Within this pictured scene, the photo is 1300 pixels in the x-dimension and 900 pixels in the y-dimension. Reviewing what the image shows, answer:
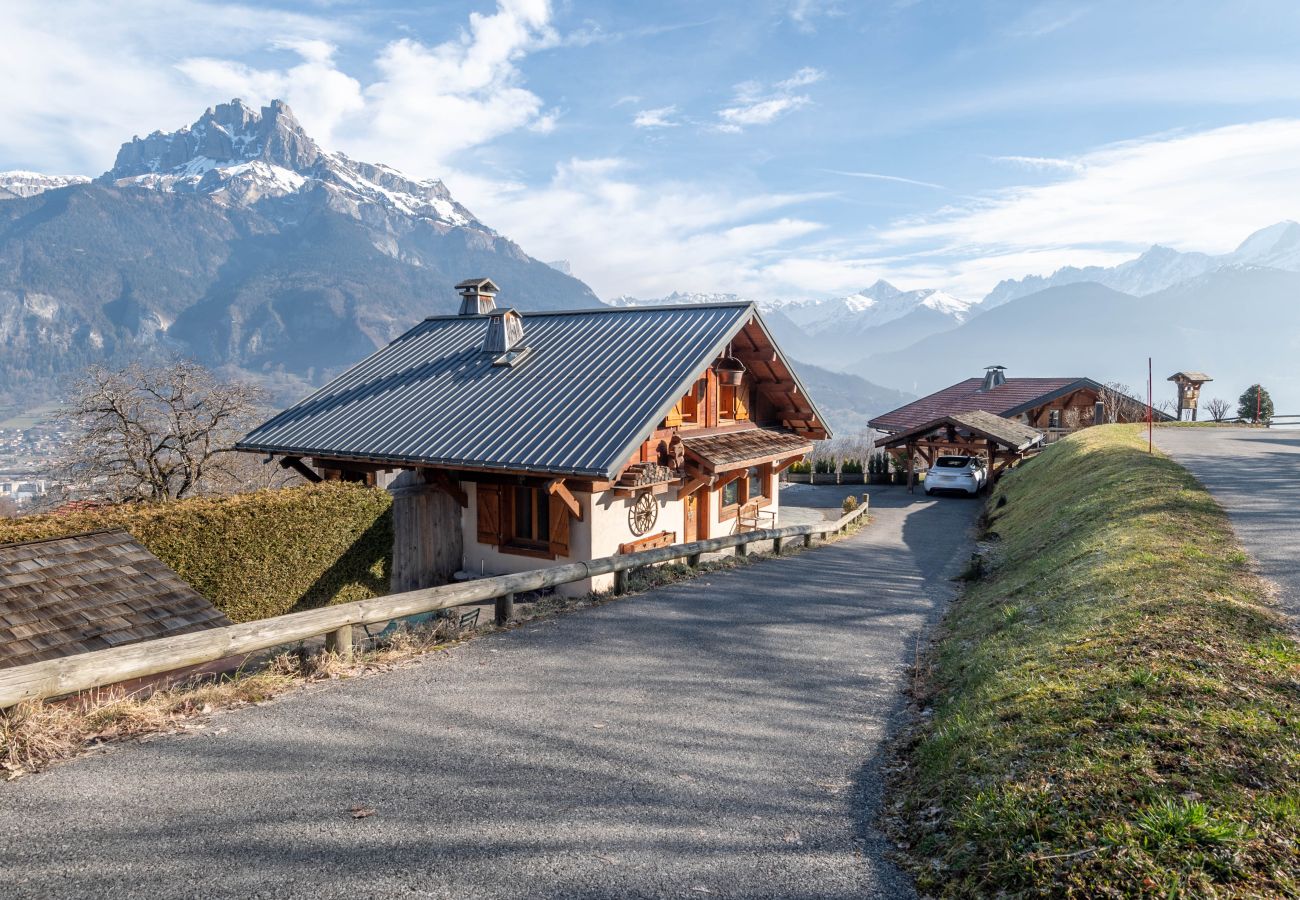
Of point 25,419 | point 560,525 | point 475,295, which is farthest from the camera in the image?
point 25,419

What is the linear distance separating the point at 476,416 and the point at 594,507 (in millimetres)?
4051

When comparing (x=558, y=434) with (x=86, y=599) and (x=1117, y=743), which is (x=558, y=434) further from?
(x=1117, y=743)

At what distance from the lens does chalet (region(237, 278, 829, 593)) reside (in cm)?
1623

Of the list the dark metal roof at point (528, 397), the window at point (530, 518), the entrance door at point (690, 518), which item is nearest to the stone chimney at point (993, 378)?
the dark metal roof at point (528, 397)

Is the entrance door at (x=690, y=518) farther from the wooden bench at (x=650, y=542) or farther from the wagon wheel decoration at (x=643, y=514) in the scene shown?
the wagon wheel decoration at (x=643, y=514)

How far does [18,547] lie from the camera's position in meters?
8.16

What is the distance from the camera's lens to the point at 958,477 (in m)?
34.5

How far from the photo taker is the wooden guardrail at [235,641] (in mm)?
5395

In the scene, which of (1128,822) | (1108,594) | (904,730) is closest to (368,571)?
(904,730)

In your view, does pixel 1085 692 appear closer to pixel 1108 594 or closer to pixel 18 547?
pixel 1108 594

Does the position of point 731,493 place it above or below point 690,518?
above

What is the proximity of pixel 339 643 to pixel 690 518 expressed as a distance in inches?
531

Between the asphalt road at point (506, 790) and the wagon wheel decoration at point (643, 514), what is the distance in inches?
350

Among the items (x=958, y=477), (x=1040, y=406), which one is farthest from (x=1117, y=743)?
(x=1040, y=406)
